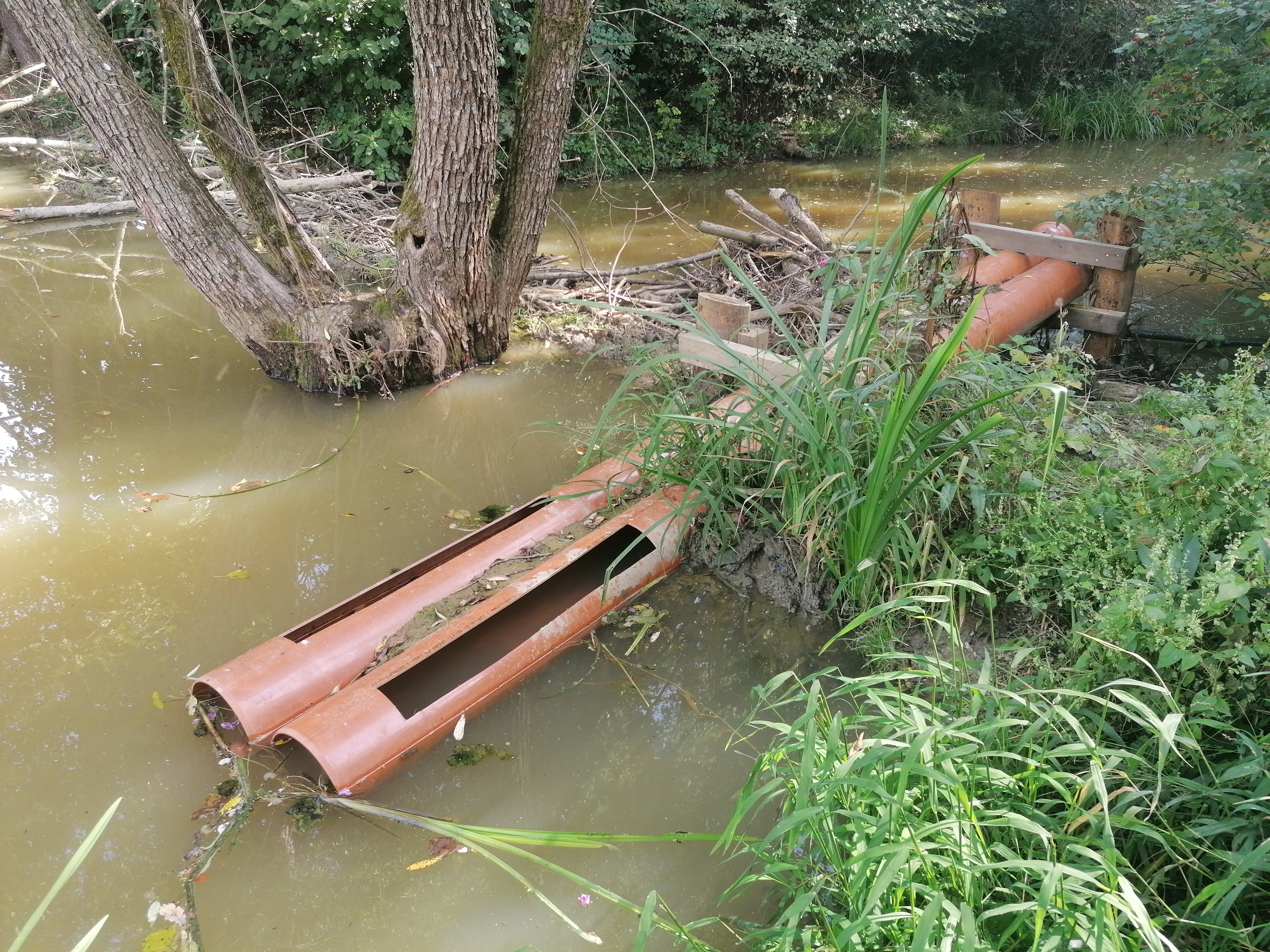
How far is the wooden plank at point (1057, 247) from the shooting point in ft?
15.1

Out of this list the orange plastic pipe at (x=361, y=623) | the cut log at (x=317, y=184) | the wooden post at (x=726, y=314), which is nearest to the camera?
the orange plastic pipe at (x=361, y=623)

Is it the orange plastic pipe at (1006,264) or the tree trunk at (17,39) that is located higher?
the tree trunk at (17,39)

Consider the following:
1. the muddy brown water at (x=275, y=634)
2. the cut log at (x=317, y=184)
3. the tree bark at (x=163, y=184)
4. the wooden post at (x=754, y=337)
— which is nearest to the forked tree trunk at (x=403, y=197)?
the tree bark at (x=163, y=184)

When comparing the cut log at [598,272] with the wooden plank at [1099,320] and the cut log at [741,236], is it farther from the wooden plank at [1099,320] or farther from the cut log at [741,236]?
the wooden plank at [1099,320]

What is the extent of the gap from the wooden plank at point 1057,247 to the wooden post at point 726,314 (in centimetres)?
153

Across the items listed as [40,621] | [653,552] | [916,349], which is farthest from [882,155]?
[40,621]

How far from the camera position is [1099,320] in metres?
4.81

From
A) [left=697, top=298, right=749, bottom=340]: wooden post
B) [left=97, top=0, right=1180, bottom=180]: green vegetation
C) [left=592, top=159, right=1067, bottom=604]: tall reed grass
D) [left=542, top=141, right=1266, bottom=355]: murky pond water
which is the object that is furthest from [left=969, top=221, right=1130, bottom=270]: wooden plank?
[left=97, top=0, right=1180, bottom=180]: green vegetation

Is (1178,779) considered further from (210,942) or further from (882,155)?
(210,942)

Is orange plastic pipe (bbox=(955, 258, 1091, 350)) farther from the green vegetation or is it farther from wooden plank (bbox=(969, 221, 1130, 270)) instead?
the green vegetation

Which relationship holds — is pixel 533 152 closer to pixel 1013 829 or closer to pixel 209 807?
pixel 209 807

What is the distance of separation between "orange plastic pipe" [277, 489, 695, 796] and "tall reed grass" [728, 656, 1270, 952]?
96cm

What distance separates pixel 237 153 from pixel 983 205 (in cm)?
415

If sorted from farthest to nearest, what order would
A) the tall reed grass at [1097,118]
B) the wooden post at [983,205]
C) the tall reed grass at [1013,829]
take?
the tall reed grass at [1097,118]
the wooden post at [983,205]
the tall reed grass at [1013,829]
